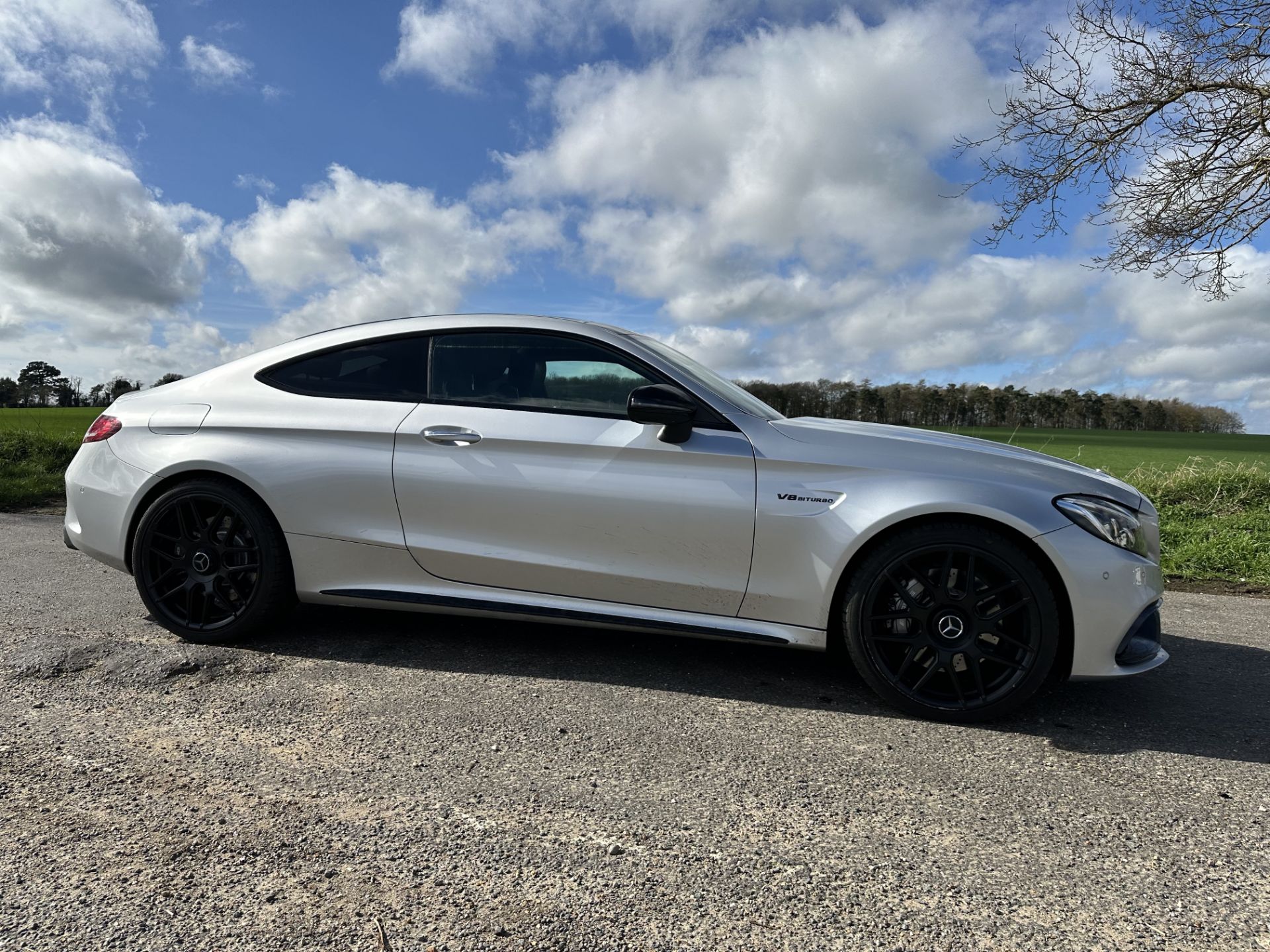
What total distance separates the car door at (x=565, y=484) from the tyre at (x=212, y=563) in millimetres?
728

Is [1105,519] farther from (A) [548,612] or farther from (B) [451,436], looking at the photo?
(B) [451,436]

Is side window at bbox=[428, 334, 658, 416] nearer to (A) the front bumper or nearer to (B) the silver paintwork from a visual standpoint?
(B) the silver paintwork

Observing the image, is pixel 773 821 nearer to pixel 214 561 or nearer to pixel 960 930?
pixel 960 930

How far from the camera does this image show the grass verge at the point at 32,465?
358 inches

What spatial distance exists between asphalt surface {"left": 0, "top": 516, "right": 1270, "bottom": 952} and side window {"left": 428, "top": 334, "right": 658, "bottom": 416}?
A: 1.19 metres

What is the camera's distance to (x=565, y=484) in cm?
330

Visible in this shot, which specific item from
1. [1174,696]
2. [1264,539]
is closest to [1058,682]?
[1174,696]

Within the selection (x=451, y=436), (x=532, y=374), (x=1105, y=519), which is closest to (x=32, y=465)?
(x=451, y=436)

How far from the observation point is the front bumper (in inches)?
114

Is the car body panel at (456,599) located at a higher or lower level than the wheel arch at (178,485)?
lower

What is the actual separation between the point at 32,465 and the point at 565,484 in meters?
11.2

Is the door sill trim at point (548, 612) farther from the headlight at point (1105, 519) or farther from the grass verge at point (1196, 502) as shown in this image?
the grass verge at point (1196, 502)

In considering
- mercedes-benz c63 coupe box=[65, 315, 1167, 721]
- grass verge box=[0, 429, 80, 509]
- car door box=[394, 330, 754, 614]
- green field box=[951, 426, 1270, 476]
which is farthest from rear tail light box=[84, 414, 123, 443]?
green field box=[951, 426, 1270, 476]

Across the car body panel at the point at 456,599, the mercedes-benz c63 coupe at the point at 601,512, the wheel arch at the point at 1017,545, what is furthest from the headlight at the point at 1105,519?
the car body panel at the point at 456,599
